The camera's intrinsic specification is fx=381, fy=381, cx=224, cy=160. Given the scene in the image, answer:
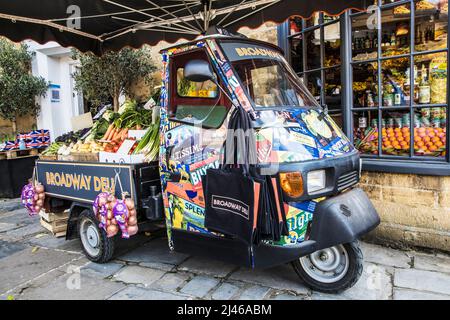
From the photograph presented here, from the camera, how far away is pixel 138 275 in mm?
4211

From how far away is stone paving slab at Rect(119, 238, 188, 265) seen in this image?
462 centimetres

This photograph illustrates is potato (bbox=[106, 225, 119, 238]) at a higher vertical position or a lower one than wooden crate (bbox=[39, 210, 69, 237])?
higher

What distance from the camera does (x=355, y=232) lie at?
10.4 ft

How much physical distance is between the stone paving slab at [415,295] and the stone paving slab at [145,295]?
1964 mm

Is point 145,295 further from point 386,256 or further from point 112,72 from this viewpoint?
point 112,72

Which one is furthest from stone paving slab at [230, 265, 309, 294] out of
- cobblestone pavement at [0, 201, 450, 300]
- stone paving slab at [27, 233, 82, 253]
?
stone paving slab at [27, 233, 82, 253]

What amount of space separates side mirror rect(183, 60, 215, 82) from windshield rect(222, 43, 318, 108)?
0.23m

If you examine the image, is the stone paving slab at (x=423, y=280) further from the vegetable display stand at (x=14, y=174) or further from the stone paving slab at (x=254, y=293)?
the vegetable display stand at (x=14, y=174)

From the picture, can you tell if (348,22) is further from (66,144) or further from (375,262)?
(66,144)

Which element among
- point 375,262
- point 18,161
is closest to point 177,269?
point 375,262

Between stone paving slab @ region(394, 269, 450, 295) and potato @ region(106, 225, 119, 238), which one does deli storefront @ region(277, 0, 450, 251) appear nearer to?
stone paving slab @ region(394, 269, 450, 295)

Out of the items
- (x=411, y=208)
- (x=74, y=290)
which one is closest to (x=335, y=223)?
(x=411, y=208)

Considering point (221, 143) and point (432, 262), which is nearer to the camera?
point (221, 143)

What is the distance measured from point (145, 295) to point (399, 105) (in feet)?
12.5
